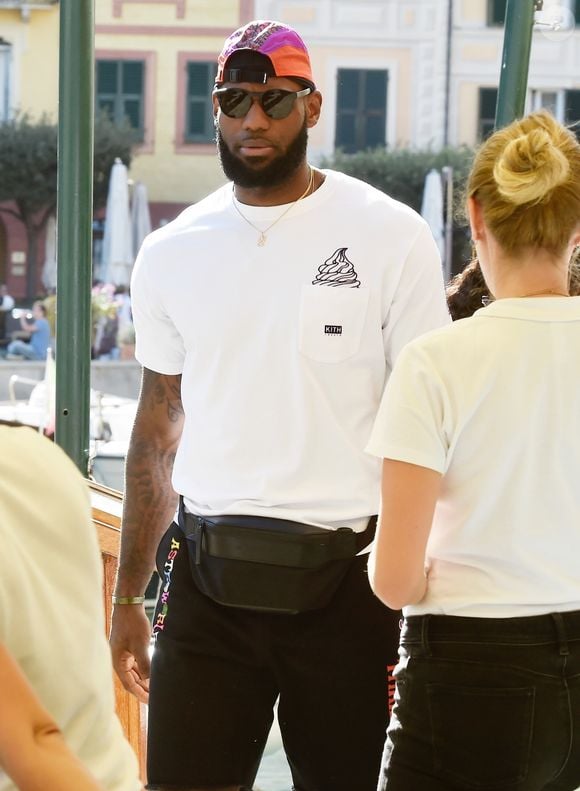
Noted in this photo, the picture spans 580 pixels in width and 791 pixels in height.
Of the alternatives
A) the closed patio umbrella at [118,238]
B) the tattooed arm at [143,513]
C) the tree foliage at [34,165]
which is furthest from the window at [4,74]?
the tattooed arm at [143,513]

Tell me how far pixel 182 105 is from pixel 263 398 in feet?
81.1

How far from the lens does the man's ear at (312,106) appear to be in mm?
2295

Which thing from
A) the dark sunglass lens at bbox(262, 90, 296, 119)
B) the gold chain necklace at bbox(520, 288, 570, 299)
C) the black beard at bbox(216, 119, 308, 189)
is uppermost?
the dark sunglass lens at bbox(262, 90, 296, 119)

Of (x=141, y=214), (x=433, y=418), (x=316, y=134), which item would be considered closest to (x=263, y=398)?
(x=433, y=418)

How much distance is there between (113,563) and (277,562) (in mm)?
843

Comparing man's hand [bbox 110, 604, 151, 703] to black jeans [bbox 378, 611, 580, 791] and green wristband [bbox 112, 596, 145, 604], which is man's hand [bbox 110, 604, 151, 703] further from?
black jeans [bbox 378, 611, 580, 791]

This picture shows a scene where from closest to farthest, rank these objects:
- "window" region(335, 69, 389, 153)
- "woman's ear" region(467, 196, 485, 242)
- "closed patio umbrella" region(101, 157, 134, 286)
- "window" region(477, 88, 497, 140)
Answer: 1. "woman's ear" region(467, 196, 485, 242)
2. "closed patio umbrella" region(101, 157, 134, 286)
3. "window" region(477, 88, 497, 140)
4. "window" region(335, 69, 389, 153)

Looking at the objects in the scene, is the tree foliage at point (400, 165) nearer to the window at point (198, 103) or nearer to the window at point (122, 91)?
the window at point (198, 103)

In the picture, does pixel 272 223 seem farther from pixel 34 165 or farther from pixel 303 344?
pixel 34 165

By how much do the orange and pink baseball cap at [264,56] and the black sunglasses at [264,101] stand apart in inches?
0.9

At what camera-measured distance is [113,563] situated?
2.87 m

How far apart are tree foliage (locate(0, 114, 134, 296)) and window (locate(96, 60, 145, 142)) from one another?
0.46m

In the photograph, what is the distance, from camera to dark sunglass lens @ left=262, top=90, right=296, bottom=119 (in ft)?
7.36

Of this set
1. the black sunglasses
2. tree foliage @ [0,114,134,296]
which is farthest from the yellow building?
the black sunglasses
